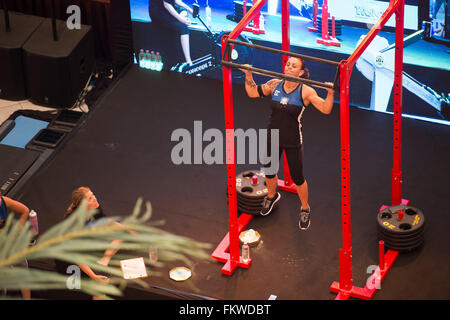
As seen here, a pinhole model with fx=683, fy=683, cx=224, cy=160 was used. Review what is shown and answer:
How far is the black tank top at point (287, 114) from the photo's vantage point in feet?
15.0

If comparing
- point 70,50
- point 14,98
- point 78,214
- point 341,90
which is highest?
point 78,214

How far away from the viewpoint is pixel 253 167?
236 inches

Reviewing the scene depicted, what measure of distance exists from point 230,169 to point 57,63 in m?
2.81

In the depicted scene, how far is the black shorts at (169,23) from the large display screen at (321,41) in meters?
0.01

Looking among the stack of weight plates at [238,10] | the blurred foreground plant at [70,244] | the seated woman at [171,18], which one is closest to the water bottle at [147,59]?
the seated woman at [171,18]

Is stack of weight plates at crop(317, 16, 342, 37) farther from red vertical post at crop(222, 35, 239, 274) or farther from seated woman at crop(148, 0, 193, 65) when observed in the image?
red vertical post at crop(222, 35, 239, 274)

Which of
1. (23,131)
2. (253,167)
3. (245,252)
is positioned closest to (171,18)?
(23,131)

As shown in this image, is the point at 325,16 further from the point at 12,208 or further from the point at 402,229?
the point at 12,208

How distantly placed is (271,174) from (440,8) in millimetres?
2354

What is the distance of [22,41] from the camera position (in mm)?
6879

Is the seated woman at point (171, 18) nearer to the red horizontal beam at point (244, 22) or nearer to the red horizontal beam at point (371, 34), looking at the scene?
the red horizontal beam at point (244, 22)

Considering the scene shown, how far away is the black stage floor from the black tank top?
0.83m

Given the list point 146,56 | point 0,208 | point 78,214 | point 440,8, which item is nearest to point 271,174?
point 0,208
